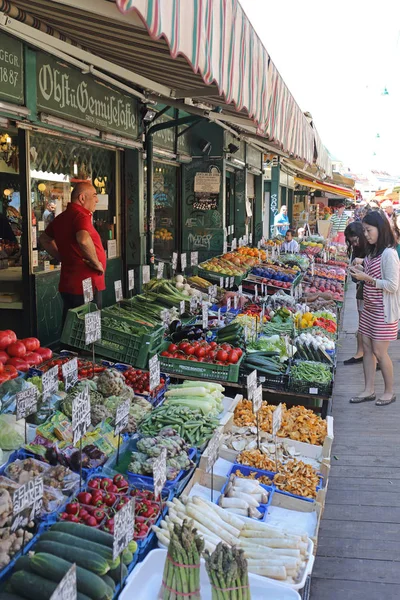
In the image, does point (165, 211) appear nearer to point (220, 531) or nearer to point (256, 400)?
point (256, 400)

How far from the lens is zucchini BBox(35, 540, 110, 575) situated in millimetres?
2496

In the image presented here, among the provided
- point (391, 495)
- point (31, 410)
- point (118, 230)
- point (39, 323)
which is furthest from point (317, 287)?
point (31, 410)

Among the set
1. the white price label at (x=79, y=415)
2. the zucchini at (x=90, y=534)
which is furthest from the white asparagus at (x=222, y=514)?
the white price label at (x=79, y=415)

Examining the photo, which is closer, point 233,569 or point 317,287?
point 233,569

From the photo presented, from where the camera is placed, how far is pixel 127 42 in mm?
4109

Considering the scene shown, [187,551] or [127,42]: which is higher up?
[127,42]

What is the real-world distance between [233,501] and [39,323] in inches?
151

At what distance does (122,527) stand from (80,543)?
353 mm

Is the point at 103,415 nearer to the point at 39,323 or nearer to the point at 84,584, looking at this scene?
the point at 84,584

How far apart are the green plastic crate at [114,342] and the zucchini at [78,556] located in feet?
9.23

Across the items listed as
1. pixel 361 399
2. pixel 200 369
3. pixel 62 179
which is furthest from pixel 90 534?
pixel 62 179

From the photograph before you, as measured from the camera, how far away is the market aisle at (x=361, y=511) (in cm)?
347

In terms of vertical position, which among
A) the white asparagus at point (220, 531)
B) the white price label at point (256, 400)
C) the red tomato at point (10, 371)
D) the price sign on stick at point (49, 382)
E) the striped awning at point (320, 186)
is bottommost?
the white asparagus at point (220, 531)

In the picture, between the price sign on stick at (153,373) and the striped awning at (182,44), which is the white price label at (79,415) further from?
the striped awning at (182,44)
